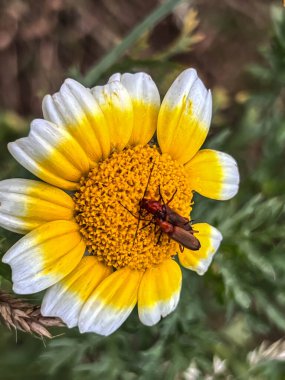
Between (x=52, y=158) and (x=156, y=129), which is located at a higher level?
(x=52, y=158)

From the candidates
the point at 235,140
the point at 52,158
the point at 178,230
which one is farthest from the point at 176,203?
the point at 235,140

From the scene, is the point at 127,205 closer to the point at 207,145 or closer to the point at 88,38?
the point at 207,145

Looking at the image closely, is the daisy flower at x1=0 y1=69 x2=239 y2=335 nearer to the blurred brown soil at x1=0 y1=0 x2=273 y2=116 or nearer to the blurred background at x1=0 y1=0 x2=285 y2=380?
the blurred background at x1=0 y1=0 x2=285 y2=380

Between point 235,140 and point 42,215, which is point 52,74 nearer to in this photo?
point 235,140

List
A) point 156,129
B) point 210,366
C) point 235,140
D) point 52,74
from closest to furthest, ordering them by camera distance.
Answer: point 156,129 → point 210,366 → point 235,140 → point 52,74

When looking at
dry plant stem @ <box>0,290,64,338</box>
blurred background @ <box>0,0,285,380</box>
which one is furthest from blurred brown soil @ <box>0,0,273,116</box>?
dry plant stem @ <box>0,290,64,338</box>

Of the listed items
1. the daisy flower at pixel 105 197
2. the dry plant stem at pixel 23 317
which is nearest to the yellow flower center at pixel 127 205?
the daisy flower at pixel 105 197
